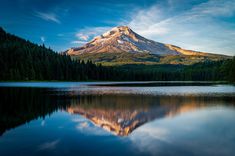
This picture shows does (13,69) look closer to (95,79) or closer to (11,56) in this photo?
(11,56)

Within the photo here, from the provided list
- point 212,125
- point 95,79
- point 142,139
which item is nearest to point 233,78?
point 95,79

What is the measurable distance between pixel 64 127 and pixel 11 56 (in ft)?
531

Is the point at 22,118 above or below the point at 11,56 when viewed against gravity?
below

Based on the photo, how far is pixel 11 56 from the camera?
170 metres

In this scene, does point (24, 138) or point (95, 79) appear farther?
point (95, 79)

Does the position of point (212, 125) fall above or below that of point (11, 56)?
below

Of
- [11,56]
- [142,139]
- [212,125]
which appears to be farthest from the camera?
[11,56]

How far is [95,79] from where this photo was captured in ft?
650

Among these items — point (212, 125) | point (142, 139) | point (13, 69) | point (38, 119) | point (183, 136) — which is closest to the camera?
point (142, 139)

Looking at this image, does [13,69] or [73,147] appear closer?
[73,147]

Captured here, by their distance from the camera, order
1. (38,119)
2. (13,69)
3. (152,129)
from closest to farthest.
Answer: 1. (152,129)
2. (38,119)
3. (13,69)

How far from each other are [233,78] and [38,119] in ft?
413

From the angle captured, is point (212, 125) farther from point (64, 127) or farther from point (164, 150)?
point (64, 127)

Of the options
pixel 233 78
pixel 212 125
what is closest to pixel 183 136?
pixel 212 125
